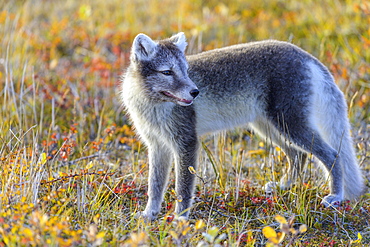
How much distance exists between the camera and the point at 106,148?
5.14 m

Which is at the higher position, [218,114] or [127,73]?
[127,73]

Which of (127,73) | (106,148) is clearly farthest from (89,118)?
(127,73)

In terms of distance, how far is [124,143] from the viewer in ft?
19.4

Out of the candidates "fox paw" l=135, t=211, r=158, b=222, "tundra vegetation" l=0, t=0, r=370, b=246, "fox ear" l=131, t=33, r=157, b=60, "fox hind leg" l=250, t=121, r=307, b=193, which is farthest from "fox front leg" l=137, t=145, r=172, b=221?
"fox hind leg" l=250, t=121, r=307, b=193

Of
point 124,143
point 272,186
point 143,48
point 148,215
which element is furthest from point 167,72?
point 124,143

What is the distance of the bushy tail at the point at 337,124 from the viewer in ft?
14.3

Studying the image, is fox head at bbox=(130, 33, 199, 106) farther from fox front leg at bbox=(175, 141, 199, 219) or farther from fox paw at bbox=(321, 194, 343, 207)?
fox paw at bbox=(321, 194, 343, 207)

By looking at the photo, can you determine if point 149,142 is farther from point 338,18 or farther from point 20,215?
point 338,18

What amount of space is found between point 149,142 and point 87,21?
231 inches

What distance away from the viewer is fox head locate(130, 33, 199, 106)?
3.82 metres

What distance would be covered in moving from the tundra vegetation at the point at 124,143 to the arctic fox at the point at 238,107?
0.21 meters

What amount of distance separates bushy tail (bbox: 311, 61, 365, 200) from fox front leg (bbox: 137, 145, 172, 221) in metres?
1.63

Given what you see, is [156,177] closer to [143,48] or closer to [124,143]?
[143,48]

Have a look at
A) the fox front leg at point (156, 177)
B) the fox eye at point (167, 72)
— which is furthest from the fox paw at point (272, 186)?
the fox eye at point (167, 72)
